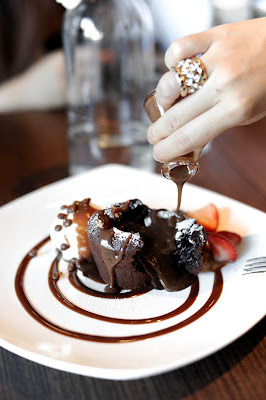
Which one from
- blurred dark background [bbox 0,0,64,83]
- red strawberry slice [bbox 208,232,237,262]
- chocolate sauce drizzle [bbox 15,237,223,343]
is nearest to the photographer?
chocolate sauce drizzle [bbox 15,237,223,343]

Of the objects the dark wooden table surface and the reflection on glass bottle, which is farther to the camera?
the reflection on glass bottle

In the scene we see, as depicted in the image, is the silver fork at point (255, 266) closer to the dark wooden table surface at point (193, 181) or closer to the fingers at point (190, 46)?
the dark wooden table surface at point (193, 181)

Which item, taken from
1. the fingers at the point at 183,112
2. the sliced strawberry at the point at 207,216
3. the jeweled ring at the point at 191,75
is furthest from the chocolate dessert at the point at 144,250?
the jeweled ring at the point at 191,75

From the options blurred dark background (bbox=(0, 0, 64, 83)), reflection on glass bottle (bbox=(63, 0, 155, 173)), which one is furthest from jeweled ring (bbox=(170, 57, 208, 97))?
blurred dark background (bbox=(0, 0, 64, 83))

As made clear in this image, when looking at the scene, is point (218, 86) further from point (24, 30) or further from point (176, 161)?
point (24, 30)

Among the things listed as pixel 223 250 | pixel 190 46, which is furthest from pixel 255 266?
pixel 190 46

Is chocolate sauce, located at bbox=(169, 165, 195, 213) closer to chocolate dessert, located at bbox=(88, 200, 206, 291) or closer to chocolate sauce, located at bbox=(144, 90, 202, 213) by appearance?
chocolate sauce, located at bbox=(144, 90, 202, 213)

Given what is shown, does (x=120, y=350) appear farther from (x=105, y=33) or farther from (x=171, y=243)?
(x=105, y=33)
